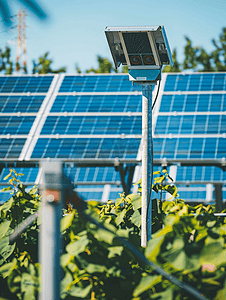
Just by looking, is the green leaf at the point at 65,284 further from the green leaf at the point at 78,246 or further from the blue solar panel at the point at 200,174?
the blue solar panel at the point at 200,174

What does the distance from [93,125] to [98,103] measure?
3.85 ft

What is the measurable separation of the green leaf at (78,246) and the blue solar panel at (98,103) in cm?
839

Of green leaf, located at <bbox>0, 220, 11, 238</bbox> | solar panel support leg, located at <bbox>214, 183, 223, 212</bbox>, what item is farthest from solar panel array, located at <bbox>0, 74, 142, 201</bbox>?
green leaf, located at <bbox>0, 220, 11, 238</bbox>

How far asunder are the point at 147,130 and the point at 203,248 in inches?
52.6

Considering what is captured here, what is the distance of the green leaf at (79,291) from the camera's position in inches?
87.0

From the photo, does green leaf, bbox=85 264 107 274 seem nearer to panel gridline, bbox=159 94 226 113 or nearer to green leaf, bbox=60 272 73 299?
green leaf, bbox=60 272 73 299

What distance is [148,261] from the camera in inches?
86.7

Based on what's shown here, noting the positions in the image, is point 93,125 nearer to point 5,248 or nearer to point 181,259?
point 5,248

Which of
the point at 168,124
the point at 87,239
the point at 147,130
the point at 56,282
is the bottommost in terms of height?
the point at 56,282

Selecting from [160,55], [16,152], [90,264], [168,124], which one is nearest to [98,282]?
[90,264]

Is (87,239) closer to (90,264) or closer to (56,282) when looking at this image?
(90,264)

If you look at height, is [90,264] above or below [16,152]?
below

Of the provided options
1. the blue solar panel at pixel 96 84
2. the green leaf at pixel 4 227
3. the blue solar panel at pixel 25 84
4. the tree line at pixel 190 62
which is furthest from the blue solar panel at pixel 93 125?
the tree line at pixel 190 62

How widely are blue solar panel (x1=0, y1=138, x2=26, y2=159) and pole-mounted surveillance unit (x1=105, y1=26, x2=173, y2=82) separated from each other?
6218 mm
